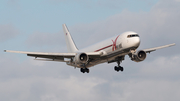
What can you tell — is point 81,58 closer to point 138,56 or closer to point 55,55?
point 55,55

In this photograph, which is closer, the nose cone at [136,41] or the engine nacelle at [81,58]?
the nose cone at [136,41]

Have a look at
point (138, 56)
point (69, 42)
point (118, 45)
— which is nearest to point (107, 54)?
point (118, 45)

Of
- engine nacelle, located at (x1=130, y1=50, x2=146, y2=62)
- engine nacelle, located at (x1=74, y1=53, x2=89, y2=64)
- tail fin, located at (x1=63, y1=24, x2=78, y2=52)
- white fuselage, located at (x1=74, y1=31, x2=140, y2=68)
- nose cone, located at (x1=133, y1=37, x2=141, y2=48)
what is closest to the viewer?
nose cone, located at (x1=133, y1=37, x2=141, y2=48)

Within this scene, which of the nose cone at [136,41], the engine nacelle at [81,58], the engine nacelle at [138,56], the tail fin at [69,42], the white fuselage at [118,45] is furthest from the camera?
the tail fin at [69,42]

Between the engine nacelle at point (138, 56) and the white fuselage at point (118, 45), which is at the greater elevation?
the white fuselage at point (118, 45)

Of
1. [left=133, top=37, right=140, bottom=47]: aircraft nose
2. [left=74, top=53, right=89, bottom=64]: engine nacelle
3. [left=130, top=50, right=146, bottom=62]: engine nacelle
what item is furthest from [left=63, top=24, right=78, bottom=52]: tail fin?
[left=133, top=37, right=140, bottom=47]: aircraft nose

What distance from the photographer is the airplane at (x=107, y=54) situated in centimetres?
→ 5288

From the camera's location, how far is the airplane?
5288cm

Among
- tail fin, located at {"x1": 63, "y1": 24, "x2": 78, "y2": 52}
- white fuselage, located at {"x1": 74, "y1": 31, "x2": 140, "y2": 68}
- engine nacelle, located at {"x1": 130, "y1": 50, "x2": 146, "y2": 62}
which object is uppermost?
white fuselage, located at {"x1": 74, "y1": 31, "x2": 140, "y2": 68}

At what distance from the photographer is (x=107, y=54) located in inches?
2173

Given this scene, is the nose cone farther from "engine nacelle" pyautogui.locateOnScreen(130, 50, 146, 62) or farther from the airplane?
"engine nacelle" pyautogui.locateOnScreen(130, 50, 146, 62)

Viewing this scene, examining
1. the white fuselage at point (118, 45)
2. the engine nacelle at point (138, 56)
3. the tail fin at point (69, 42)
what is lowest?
the tail fin at point (69, 42)

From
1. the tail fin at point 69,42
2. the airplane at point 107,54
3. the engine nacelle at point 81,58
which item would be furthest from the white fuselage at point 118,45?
the tail fin at point 69,42

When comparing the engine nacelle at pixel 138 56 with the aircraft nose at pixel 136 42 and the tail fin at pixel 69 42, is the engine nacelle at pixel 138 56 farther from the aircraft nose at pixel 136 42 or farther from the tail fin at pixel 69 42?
the tail fin at pixel 69 42
